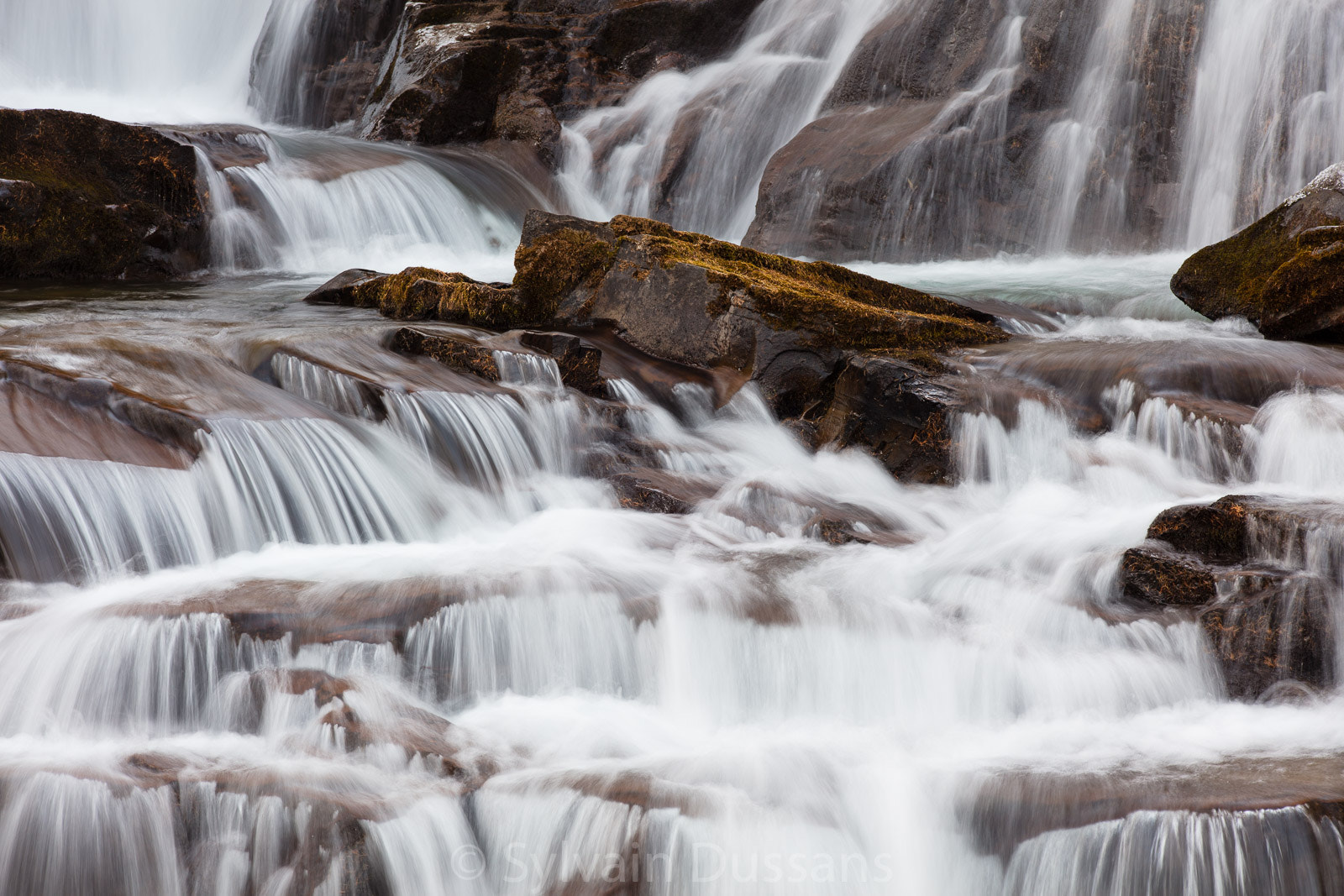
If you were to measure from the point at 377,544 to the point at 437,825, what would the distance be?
2.39 metres

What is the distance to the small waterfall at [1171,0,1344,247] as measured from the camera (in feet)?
36.8

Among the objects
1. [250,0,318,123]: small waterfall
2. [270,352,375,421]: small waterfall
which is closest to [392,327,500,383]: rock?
[270,352,375,421]: small waterfall

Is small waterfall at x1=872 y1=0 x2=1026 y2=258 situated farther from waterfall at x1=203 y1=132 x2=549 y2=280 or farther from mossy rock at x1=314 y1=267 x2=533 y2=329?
mossy rock at x1=314 y1=267 x2=533 y2=329

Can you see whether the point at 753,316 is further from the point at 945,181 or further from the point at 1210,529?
the point at 945,181

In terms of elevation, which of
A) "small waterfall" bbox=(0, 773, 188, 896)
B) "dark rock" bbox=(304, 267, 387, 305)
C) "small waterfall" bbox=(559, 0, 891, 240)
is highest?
"small waterfall" bbox=(559, 0, 891, 240)

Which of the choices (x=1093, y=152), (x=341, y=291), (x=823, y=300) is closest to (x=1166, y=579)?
(x=823, y=300)

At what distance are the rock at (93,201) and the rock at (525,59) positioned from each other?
5133 millimetres

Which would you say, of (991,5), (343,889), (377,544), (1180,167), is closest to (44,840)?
(343,889)

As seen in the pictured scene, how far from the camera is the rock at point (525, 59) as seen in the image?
16.2 metres

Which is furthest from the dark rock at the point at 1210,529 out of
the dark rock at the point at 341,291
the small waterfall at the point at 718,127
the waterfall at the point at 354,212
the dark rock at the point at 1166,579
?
the small waterfall at the point at 718,127

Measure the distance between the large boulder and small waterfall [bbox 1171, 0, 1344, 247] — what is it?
15.0 ft

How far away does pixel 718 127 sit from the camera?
49.8 ft

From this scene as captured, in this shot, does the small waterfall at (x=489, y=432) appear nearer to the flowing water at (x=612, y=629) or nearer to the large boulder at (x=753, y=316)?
the flowing water at (x=612, y=629)

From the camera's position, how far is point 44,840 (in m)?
3.16
